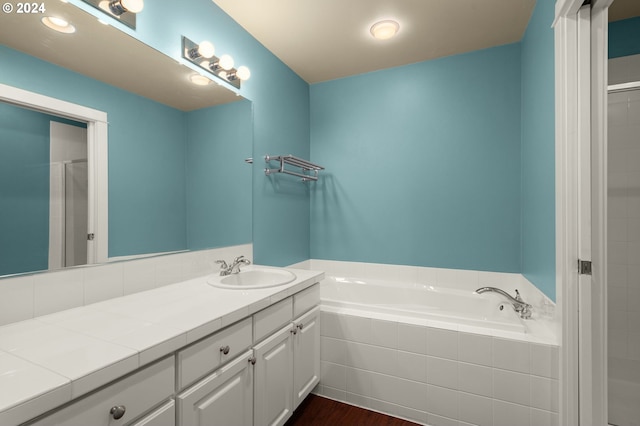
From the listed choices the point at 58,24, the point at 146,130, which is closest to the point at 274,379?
the point at 146,130

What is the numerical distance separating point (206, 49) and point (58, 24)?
69cm

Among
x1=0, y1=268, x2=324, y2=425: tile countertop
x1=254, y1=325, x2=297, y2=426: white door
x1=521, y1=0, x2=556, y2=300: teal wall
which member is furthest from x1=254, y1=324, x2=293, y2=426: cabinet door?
x1=521, y1=0, x2=556, y2=300: teal wall

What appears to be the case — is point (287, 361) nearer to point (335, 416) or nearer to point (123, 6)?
point (335, 416)

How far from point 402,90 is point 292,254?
1.79 metres

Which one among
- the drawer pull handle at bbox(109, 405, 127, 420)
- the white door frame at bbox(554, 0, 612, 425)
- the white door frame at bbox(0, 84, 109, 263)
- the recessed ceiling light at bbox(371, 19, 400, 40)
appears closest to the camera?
the drawer pull handle at bbox(109, 405, 127, 420)

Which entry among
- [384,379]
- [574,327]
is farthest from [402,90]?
[384,379]

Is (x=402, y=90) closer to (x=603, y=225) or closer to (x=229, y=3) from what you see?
(x=229, y=3)

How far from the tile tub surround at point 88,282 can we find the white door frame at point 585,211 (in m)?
1.95

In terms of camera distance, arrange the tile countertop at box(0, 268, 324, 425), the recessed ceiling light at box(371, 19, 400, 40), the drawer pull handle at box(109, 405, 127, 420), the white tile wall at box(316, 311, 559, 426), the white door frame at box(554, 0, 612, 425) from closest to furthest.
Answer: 1. the tile countertop at box(0, 268, 324, 425)
2. the drawer pull handle at box(109, 405, 127, 420)
3. the white door frame at box(554, 0, 612, 425)
4. the white tile wall at box(316, 311, 559, 426)
5. the recessed ceiling light at box(371, 19, 400, 40)

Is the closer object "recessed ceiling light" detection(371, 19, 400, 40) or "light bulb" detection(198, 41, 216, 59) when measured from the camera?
"light bulb" detection(198, 41, 216, 59)

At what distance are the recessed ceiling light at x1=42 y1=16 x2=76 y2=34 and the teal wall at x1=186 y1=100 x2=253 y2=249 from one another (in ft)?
2.01

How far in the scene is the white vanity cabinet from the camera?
141cm

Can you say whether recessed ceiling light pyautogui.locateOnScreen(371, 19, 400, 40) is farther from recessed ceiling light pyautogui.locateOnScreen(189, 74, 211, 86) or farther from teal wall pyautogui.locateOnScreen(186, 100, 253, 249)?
recessed ceiling light pyautogui.locateOnScreen(189, 74, 211, 86)

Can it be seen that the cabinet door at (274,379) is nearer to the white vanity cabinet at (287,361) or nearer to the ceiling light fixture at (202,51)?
the white vanity cabinet at (287,361)
